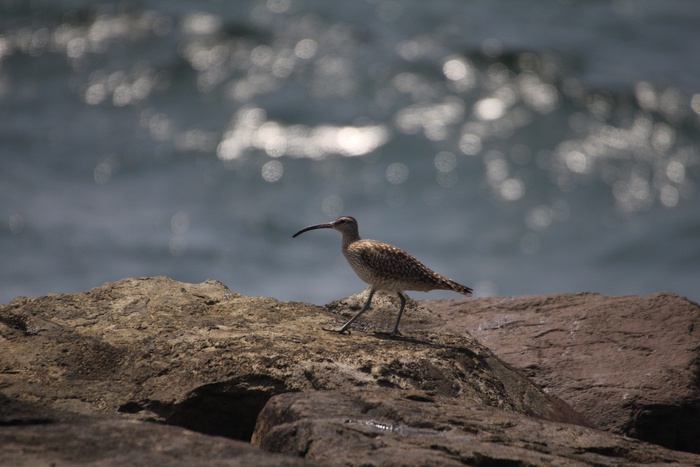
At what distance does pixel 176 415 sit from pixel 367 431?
74.0 inches

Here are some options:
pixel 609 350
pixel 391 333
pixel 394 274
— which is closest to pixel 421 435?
pixel 391 333

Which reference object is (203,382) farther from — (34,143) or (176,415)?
(34,143)

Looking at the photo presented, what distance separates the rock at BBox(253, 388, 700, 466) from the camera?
6480mm

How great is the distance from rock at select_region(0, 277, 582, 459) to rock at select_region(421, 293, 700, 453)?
0.57 metres

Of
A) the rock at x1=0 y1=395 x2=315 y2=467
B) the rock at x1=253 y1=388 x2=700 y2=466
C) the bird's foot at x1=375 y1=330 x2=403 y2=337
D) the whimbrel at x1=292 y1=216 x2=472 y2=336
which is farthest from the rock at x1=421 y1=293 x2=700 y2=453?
the rock at x1=0 y1=395 x2=315 y2=467

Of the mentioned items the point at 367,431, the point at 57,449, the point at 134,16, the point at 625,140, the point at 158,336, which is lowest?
the point at 57,449

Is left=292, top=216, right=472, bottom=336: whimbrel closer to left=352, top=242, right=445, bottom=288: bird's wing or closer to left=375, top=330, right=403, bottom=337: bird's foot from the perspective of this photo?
left=352, top=242, right=445, bottom=288: bird's wing

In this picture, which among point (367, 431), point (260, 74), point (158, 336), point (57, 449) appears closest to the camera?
point (57, 449)

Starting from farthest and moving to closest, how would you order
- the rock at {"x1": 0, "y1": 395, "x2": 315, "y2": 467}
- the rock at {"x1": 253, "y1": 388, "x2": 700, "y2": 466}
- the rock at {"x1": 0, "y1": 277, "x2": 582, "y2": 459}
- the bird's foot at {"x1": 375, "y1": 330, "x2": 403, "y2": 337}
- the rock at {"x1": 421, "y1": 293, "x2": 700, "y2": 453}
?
1. the bird's foot at {"x1": 375, "y1": 330, "x2": 403, "y2": 337}
2. the rock at {"x1": 421, "y1": 293, "x2": 700, "y2": 453}
3. the rock at {"x1": 0, "y1": 277, "x2": 582, "y2": 459}
4. the rock at {"x1": 253, "y1": 388, "x2": 700, "y2": 466}
5. the rock at {"x1": 0, "y1": 395, "x2": 315, "y2": 467}

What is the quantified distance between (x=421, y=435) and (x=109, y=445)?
6.70ft

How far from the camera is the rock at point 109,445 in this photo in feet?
19.2

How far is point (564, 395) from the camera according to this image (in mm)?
9742

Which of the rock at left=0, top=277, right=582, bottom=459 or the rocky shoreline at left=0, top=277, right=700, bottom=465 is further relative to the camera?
the rock at left=0, top=277, right=582, bottom=459

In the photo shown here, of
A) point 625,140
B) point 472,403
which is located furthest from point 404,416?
point 625,140
